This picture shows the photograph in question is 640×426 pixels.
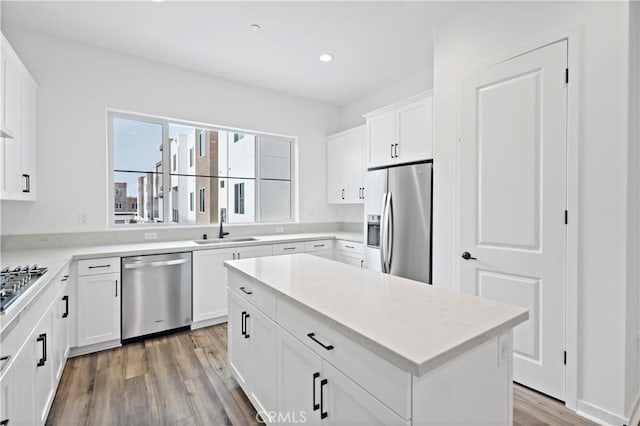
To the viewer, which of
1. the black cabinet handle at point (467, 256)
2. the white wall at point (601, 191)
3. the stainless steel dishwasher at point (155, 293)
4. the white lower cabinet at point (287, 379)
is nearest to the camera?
the white lower cabinet at point (287, 379)

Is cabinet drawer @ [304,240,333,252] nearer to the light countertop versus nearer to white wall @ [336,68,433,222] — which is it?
the light countertop

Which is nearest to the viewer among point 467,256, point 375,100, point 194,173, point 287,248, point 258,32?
point 467,256

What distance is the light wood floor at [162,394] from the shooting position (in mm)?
1849

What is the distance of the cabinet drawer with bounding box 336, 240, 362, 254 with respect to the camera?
3.85 metres

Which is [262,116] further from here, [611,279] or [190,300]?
[611,279]

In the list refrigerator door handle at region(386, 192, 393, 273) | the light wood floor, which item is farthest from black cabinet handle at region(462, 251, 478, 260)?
the light wood floor

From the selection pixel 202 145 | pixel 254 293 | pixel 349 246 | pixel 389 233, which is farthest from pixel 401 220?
pixel 202 145

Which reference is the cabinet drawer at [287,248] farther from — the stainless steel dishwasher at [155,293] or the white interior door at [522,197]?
the white interior door at [522,197]

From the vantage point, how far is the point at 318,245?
4.07 meters

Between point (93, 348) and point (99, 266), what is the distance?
748mm

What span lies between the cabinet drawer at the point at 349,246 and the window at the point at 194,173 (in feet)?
3.08

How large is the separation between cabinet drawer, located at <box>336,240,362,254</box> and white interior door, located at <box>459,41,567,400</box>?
5.07 feet

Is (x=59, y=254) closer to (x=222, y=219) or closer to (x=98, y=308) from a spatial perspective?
(x=98, y=308)

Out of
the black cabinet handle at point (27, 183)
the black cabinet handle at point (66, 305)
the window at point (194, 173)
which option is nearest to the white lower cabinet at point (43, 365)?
the black cabinet handle at point (66, 305)
